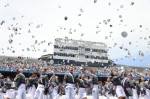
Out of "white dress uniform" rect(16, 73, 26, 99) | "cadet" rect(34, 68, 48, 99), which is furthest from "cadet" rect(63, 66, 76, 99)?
"white dress uniform" rect(16, 73, 26, 99)

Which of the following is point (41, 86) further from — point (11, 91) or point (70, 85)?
point (11, 91)

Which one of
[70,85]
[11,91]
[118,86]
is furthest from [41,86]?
[118,86]

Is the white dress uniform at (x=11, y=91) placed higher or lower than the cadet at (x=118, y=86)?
lower

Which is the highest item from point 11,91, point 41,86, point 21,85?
point 21,85

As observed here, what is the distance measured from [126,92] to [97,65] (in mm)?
60804

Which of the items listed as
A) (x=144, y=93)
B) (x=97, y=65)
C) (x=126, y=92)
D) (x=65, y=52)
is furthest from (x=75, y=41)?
(x=126, y=92)

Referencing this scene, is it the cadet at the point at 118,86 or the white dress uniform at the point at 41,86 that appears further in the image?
the white dress uniform at the point at 41,86

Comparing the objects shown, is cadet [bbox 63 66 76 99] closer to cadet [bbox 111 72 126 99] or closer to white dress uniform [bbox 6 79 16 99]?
cadet [bbox 111 72 126 99]

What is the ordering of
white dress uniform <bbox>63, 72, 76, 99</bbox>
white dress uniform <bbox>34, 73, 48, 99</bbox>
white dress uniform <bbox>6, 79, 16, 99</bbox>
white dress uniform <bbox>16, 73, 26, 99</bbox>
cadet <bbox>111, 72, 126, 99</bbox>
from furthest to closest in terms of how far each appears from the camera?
white dress uniform <bbox>6, 79, 16, 99</bbox> → white dress uniform <bbox>63, 72, 76, 99</bbox> → white dress uniform <bbox>34, 73, 48, 99</bbox> → white dress uniform <bbox>16, 73, 26, 99</bbox> → cadet <bbox>111, 72, 126, 99</bbox>

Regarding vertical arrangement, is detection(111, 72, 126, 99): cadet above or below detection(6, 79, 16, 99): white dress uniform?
above

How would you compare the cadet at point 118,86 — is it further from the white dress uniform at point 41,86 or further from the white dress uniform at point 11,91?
the white dress uniform at point 11,91

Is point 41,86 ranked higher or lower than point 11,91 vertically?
higher

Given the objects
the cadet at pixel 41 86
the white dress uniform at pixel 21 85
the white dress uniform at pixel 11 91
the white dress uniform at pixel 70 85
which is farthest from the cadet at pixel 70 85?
the white dress uniform at pixel 11 91

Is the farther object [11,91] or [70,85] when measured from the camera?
[11,91]
